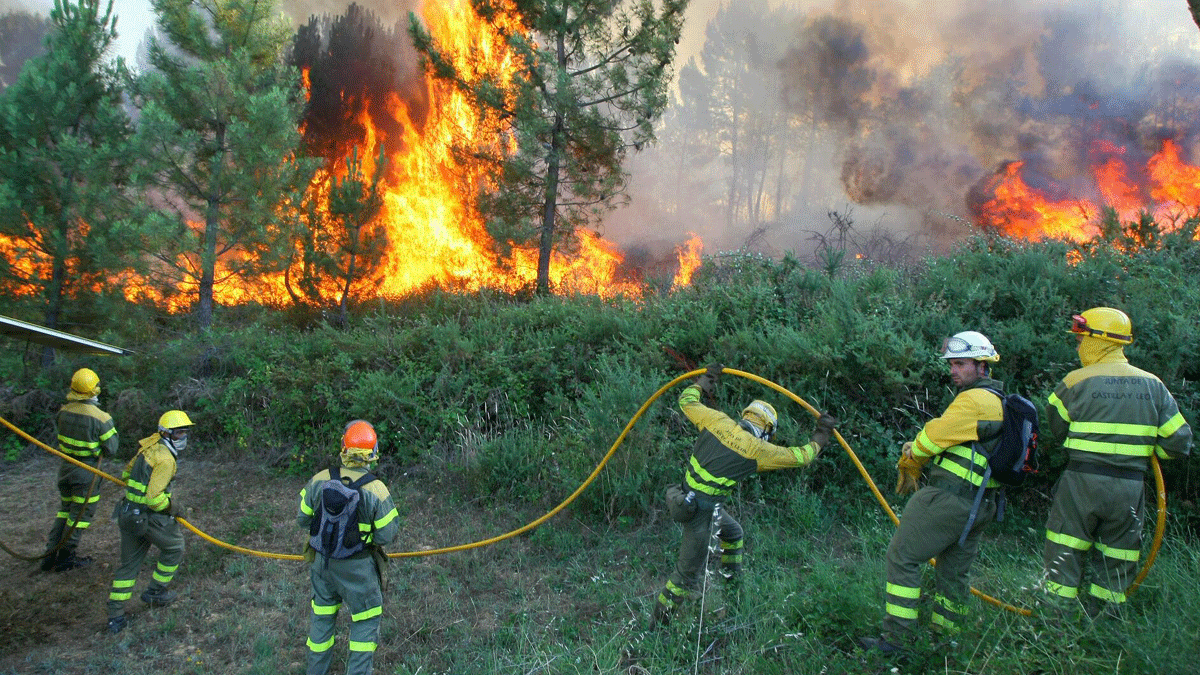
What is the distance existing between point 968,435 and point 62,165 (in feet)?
43.9

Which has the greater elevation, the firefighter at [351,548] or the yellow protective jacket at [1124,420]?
the yellow protective jacket at [1124,420]

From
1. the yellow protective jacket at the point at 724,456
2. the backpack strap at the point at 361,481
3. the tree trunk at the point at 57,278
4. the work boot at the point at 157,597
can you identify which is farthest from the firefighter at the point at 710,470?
the tree trunk at the point at 57,278

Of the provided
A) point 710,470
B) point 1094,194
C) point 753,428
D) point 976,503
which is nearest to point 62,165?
point 710,470

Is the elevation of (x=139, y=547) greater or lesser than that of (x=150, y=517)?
lesser

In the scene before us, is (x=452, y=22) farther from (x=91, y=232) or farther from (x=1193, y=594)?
(x=1193, y=594)

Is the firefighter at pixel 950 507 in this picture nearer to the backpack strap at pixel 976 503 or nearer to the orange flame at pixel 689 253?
the backpack strap at pixel 976 503

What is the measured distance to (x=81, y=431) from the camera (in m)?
6.75

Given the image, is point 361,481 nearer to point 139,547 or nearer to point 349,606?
point 349,606

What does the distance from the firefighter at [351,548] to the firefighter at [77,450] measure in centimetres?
386

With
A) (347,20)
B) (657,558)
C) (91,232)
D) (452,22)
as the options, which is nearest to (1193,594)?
(657,558)

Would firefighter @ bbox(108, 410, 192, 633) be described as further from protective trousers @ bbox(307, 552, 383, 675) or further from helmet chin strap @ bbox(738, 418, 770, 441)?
helmet chin strap @ bbox(738, 418, 770, 441)

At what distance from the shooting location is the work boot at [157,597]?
5.68 m

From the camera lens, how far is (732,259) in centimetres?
1175

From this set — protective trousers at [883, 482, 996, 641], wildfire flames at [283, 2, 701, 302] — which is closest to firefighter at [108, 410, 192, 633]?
protective trousers at [883, 482, 996, 641]
